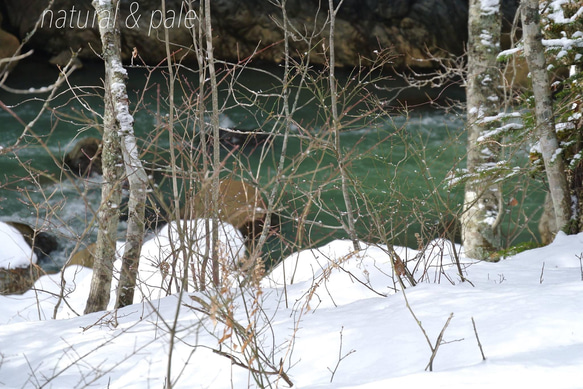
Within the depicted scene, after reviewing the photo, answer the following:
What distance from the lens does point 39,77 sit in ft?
51.9

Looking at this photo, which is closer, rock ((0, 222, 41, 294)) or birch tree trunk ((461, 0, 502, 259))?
birch tree trunk ((461, 0, 502, 259))

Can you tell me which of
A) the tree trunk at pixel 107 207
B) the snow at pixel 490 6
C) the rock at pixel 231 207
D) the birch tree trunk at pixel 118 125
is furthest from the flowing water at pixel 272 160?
the birch tree trunk at pixel 118 125

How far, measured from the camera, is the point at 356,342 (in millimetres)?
3000

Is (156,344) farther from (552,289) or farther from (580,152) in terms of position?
(580,152)

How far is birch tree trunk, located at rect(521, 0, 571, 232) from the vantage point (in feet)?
16.2

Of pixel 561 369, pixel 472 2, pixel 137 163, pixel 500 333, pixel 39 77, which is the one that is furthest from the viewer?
pixel 39 77

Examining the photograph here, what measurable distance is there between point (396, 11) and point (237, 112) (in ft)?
19.9

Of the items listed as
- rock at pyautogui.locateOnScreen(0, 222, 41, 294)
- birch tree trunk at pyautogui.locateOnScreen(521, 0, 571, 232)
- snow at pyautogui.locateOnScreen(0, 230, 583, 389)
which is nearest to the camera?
snow at pyautogui.locateOnScreen(0, 230, 583, 389)

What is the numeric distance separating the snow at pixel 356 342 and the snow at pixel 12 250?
3871 millimetres

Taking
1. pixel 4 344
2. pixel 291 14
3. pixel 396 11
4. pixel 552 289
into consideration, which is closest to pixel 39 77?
pixel 291 14

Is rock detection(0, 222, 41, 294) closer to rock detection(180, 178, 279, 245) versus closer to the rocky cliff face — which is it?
rock detection(180, 178, 279, 245)

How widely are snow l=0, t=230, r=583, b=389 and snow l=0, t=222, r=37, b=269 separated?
387 centimetres

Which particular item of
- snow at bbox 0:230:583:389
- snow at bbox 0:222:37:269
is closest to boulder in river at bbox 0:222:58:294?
snow at bbox 0:222:37:269

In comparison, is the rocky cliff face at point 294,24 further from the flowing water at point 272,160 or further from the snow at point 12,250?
the snow at point 12,250
